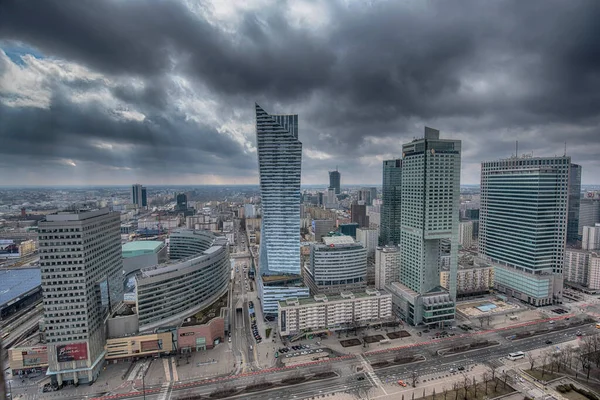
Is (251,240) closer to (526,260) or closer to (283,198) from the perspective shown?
(283,198)

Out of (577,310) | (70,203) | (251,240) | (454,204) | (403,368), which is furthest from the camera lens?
(251,240)

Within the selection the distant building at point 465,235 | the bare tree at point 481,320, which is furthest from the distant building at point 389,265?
the distant building at point 465,235

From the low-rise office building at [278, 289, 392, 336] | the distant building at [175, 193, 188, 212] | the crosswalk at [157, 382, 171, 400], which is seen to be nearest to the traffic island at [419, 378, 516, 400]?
the low-rise office building at [278, 289, 392, 336]

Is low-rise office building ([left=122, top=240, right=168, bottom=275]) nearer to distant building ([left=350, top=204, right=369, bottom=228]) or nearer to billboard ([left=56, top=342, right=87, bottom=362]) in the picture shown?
billboard ([left=56, top=342, right=87, bottom=362])

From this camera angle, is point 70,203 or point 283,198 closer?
point 70,203

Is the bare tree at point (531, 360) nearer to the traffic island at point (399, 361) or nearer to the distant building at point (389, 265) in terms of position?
the traffic island at point (399, 361)

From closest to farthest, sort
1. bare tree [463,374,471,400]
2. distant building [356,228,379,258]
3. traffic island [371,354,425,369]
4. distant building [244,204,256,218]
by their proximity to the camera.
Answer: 1. bare tree [463,374,471,400]
2. traffic island [371,354,425,369]
3. distant building [356,228,379,258]
4. distant building [244,204,256,218]

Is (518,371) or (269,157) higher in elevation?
(269,157)

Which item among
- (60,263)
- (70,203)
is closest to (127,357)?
(60,263)
